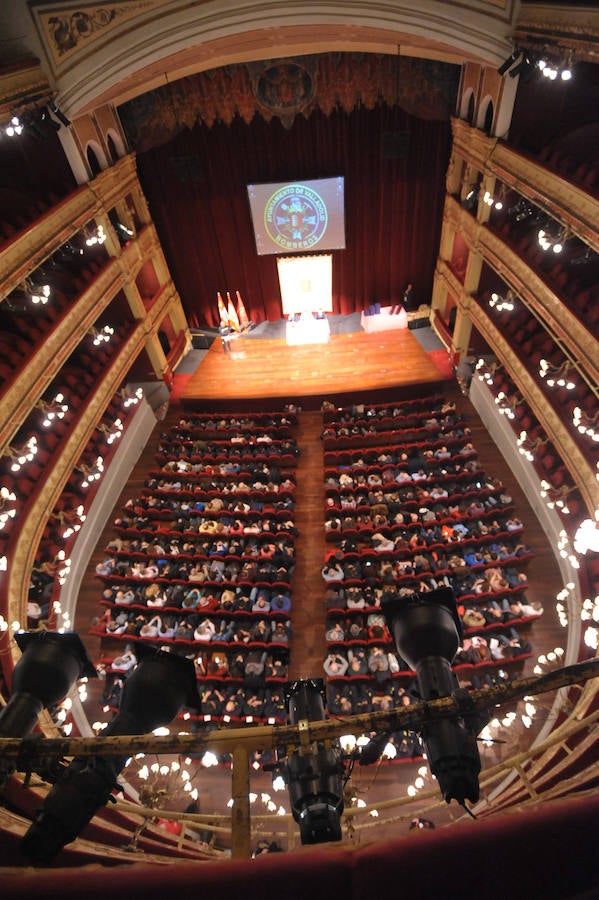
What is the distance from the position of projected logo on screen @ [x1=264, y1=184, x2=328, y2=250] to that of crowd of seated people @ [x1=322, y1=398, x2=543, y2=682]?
6.25m

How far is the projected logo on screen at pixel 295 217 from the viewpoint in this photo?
11.6 metres

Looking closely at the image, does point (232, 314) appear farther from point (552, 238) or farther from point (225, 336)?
point (552, 238)

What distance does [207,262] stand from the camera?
12875 mm

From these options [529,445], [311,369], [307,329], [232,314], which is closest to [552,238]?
[529,445]

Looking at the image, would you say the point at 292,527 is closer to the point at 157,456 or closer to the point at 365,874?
the point at 157,456

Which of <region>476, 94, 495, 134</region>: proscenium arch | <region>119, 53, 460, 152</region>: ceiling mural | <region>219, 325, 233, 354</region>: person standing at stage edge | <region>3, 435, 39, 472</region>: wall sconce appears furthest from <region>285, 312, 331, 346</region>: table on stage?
<region>3, 435, 39, 472</region>: wall sconce

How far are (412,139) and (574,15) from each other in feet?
18.6

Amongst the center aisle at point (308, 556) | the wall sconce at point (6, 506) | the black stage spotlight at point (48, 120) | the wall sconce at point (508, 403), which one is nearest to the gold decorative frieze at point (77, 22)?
the black stage spotlight at point (48, 120)

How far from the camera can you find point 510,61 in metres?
6.78

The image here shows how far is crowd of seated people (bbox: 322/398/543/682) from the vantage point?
22.5ft

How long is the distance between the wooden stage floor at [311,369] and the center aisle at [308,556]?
1016 millimetres

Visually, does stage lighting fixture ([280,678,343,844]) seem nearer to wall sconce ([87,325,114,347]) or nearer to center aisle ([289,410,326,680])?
center aisle ([289,410,326,680])

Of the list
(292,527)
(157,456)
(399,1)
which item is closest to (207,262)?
(157,456)

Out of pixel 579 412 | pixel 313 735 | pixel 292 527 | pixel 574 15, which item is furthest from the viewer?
pixel 292 527
